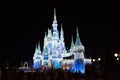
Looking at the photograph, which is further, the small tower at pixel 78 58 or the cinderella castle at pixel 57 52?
the cinderella castle at pixel 57 52

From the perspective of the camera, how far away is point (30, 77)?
1256 centimetres

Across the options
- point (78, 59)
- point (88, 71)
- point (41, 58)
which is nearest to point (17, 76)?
point (88, 71)

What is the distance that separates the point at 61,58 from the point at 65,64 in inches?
123

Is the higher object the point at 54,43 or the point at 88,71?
the point at 54,43

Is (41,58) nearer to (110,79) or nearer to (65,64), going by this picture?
(65,64)

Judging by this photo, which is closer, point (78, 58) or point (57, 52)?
point (78, 58)

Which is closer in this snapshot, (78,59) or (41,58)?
(78,59)

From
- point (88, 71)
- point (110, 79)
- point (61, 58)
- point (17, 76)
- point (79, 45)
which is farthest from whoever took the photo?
point (61, 58)

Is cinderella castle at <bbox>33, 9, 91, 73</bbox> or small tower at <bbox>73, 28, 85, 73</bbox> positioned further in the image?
cinderella castle at <bbox>33, 9, 91, 73</bbox>

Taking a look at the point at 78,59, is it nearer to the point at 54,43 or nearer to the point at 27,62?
the point at 54,43

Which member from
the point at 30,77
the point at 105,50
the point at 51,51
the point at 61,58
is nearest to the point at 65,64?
the point at 61,58

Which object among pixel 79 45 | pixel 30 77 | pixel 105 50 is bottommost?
pixel 30 77

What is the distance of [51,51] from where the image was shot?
69812 mm

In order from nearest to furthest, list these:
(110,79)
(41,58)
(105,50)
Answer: (105,50) → (110,79) → (41,58)
